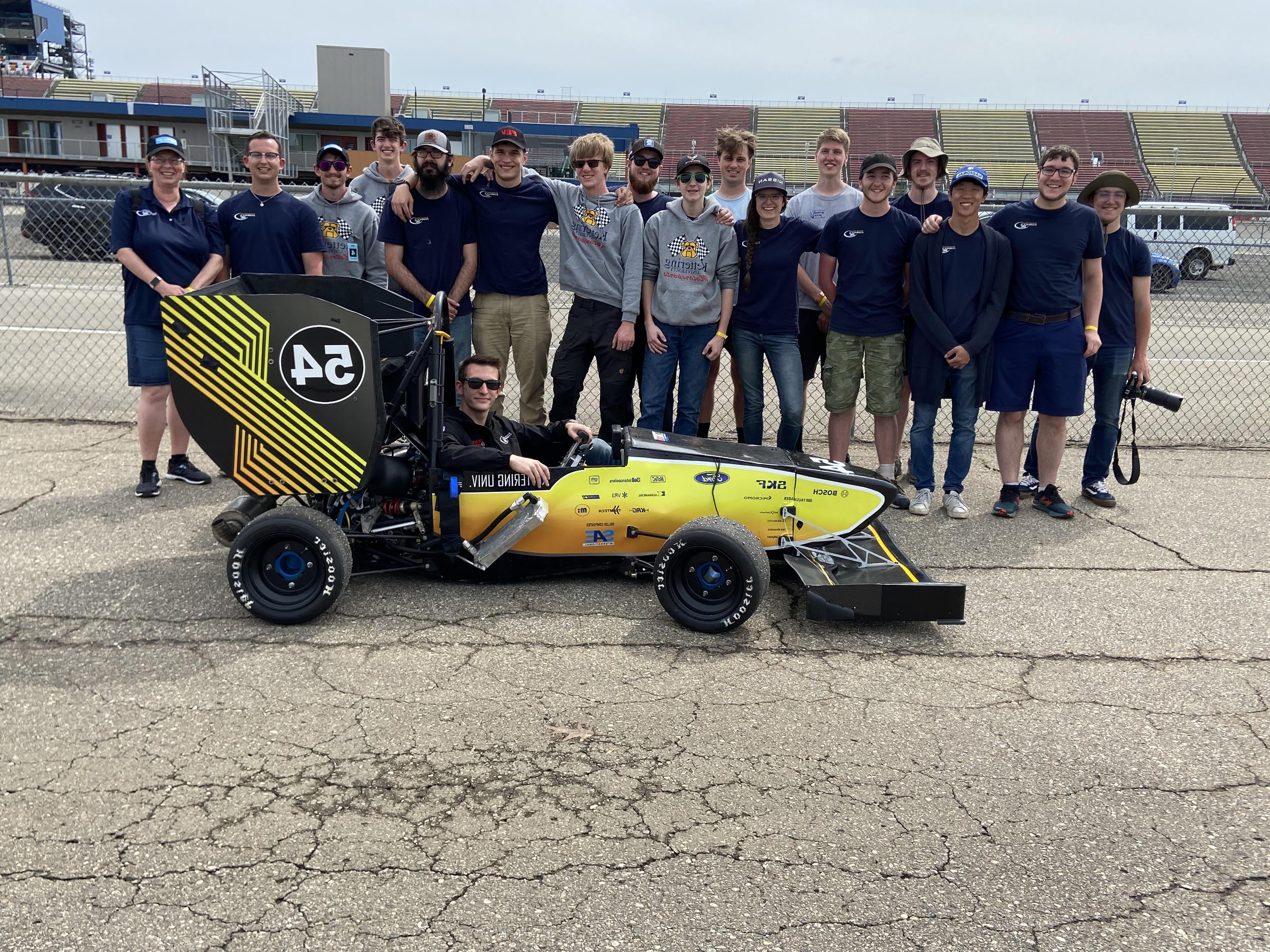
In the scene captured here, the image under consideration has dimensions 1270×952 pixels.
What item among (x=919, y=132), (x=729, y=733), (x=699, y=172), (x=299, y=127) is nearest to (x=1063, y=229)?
(x=699, y=172)

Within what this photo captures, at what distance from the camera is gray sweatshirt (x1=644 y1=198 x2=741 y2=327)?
21.2 feet

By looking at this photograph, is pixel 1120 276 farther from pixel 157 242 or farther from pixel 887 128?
pixel 887 128

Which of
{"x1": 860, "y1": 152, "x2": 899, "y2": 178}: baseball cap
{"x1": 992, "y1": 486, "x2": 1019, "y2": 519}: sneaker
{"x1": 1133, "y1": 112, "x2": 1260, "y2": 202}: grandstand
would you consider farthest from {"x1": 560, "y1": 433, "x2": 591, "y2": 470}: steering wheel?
{"x1": 1133, "y1": 112, "x2": 1260, "y2": 202}: grandstand

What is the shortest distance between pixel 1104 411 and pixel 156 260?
20.5 feet

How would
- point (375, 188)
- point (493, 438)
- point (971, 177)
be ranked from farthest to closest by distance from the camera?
1. point (375, 188)
2. point (971, 177)
3. point (493, 438)

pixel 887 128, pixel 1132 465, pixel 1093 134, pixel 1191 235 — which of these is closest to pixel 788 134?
pixel 887 128

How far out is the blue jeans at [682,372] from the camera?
6648mm

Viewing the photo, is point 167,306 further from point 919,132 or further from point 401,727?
point 919,132

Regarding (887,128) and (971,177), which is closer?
(971,177)

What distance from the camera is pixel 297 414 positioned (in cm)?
473

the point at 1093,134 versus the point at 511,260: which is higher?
the point at 1093,134

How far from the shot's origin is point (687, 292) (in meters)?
6.53

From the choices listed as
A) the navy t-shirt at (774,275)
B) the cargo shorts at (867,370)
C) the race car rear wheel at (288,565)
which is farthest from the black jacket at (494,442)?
the cargo shorts at (867,370)

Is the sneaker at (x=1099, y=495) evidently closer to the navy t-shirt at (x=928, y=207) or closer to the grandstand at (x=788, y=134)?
the navy t-shirt at (x=928, y=207)
